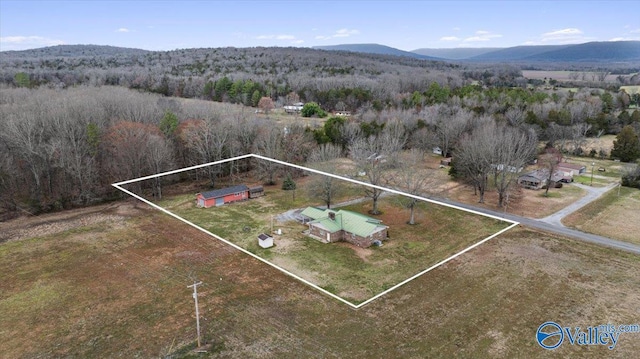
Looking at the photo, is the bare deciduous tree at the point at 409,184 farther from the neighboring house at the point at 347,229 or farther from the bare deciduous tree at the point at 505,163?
the bare deciduous tree at the point at 505,163

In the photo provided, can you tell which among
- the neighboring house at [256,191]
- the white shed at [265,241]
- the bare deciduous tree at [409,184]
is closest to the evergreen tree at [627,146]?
the bare deciduous tree at [409,184]

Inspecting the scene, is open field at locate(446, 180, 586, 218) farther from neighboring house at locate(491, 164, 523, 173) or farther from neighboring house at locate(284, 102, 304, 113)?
neighboring house at locate(284, 102, 304, 113)

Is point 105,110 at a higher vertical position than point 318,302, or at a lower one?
higher

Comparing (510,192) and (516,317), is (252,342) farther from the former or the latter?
(510,192)

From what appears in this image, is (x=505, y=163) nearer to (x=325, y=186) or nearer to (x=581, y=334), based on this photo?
(x=325, y=186)

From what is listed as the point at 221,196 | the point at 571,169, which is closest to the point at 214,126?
the point at 221,196

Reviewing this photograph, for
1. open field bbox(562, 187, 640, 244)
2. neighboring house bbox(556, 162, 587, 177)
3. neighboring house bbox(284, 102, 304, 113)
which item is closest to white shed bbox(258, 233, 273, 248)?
open field bbox(562, 187, 640, 244)

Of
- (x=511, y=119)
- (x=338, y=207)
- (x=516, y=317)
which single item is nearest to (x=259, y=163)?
(x=338, y=207)
